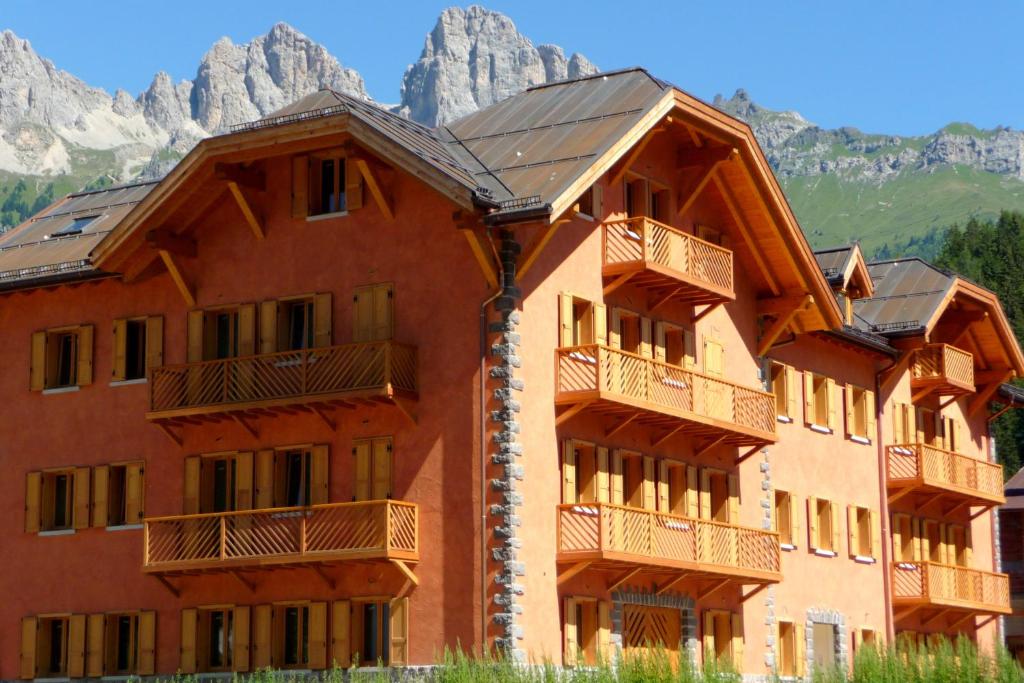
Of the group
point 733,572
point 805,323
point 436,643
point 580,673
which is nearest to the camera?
point 580,673

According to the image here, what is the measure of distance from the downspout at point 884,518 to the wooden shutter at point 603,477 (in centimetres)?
1634

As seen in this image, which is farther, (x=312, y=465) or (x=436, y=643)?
(x=312, y=465)

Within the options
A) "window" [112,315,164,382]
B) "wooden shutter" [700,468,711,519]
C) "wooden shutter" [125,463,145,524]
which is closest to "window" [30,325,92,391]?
"window" [112,315,164,382]

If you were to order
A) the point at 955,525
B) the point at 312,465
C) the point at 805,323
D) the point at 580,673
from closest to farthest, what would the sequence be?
1. the point at 580,673
2. the point at 312,465
3. the point at 805,323
4. the point at 955,525

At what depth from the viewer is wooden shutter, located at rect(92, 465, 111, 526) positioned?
43969 mm

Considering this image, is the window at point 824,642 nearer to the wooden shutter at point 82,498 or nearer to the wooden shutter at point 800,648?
the wooden shutter at point 800,648

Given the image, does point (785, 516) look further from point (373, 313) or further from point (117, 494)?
point (117, 494)

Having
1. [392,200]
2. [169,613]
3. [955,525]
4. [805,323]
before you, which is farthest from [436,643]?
[955,525]

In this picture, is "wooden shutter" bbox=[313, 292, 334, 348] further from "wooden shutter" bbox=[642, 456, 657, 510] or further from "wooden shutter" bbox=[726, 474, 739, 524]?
"wooden shutter" bbox=[726, 474, 739, 524]

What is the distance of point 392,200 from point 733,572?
1240 cm

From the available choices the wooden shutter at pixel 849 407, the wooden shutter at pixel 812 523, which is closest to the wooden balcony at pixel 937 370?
the wooden shutter at pixel 849 407

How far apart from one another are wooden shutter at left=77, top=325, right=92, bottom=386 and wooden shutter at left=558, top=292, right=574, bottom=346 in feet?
39.5

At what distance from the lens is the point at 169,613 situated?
140 feet

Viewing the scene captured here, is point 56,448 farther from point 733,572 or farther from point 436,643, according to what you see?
point 733,572
